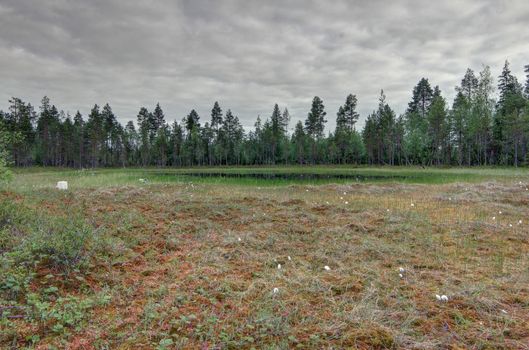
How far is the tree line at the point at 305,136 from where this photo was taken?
5881cm

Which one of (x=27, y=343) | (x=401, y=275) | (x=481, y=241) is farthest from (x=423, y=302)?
(x=27, y=343)

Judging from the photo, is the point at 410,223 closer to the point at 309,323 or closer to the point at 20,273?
the point at 309,323

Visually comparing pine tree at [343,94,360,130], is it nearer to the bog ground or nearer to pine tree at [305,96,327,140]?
pine tree at [305,96,327,140]

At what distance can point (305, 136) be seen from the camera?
7800 cm

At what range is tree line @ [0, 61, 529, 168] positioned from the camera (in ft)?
193

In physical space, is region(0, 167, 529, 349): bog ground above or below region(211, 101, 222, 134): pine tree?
below

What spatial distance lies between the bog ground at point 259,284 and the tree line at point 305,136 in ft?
191

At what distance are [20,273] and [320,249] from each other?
5659mm

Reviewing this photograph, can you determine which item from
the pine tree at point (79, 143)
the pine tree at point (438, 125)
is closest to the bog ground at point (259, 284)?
the pine tree at point (438, 125)

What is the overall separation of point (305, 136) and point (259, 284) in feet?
244

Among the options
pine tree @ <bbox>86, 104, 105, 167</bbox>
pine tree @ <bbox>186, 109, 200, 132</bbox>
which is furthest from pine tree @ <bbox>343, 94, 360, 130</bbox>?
pine tree @ <bbox>86, 104, 105, 167</bbox>

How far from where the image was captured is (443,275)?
230 inches

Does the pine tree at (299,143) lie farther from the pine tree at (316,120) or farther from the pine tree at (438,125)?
the pine tree at (438,125)

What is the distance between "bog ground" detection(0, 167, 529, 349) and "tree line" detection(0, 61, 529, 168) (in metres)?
58.3
